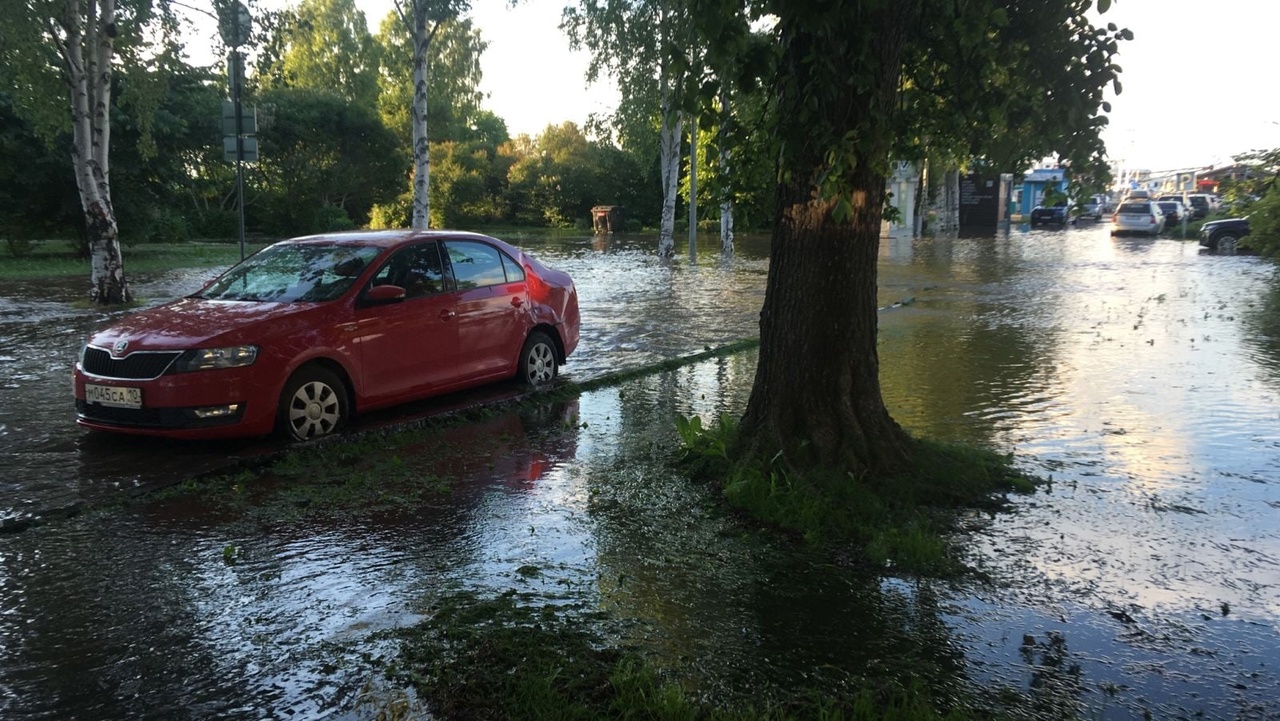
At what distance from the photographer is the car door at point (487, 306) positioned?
8.54 m

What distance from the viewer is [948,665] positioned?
3799mm

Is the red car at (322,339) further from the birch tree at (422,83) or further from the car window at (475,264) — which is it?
the birch tree at (422,83)

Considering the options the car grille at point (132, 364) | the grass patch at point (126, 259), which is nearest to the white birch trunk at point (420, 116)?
the grass patch at point (126, 259)

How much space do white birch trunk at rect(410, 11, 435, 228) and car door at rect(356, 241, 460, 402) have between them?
457 inches

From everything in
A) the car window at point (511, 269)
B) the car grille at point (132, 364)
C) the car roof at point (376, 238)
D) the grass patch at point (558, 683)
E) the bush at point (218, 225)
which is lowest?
the grass patch at point (558, 683)

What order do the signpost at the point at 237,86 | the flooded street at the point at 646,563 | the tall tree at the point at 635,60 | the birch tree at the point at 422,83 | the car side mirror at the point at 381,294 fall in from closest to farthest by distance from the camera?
the flooded street at the point at 646,563 → the car side mirror at the point at 381,294 → the signpost at the point at 237,86 → the birch tree at the point at 422,83 → the tall tree at the point at 635,60

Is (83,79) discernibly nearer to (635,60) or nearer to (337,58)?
(635,60)

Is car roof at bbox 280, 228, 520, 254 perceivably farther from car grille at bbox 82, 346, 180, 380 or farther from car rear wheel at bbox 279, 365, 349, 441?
car grille at bbox 82, 346, 180, 380

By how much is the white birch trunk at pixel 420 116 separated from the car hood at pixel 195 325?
12218 mm

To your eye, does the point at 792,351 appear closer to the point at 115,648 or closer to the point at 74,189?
the point at 115,648

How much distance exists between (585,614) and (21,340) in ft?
37.8

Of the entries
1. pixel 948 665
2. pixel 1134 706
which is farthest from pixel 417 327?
pixel 1134 706

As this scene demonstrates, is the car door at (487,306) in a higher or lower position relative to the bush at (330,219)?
lower

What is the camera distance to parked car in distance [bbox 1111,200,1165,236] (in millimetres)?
42688
